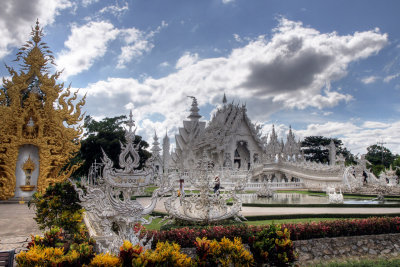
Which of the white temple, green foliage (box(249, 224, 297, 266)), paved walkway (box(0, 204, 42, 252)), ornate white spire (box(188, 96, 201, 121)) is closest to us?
Answer: green foliage (box(249, 224, 297, 266))

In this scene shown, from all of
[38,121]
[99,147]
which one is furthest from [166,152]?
[38,121]

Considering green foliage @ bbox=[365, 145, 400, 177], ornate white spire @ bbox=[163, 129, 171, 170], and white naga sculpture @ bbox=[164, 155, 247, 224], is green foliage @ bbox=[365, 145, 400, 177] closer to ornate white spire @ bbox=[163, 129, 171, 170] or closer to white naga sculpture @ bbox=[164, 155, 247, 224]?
ornate white spire @ bbox=[163, 129, 171, 170]

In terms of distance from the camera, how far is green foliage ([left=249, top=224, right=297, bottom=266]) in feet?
16.7

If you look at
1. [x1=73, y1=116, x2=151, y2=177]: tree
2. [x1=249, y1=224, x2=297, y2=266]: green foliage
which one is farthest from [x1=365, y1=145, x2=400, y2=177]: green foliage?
[x1=249, y1=224, x2=297, y2=266]: green foliage

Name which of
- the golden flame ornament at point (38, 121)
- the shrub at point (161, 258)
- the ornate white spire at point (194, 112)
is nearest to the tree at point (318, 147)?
the ornate white spire at point (194, 112)

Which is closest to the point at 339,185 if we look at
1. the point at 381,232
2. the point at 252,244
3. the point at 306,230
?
the point at 381,232

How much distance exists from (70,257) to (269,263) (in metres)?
3.21

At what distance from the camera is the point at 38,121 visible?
55.2 ft

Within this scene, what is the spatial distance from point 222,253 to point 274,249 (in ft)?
3.23

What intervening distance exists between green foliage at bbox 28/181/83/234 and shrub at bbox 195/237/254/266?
4317 mm

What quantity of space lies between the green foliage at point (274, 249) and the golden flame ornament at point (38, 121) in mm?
14293

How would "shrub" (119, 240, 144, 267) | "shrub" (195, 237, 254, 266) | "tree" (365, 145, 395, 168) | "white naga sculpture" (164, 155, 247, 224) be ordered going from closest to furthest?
"shrub" (119, 240, 144, 267) → "shrub" (195, 237, 254, 266) → "white naga sculpture" (164, 155, 247, 224) → "tree" (365, 145, 395, 168)

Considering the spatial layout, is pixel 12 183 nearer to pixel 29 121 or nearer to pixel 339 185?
pixel 29 121

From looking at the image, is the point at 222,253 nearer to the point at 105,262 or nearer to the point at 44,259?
the point at 105,262
